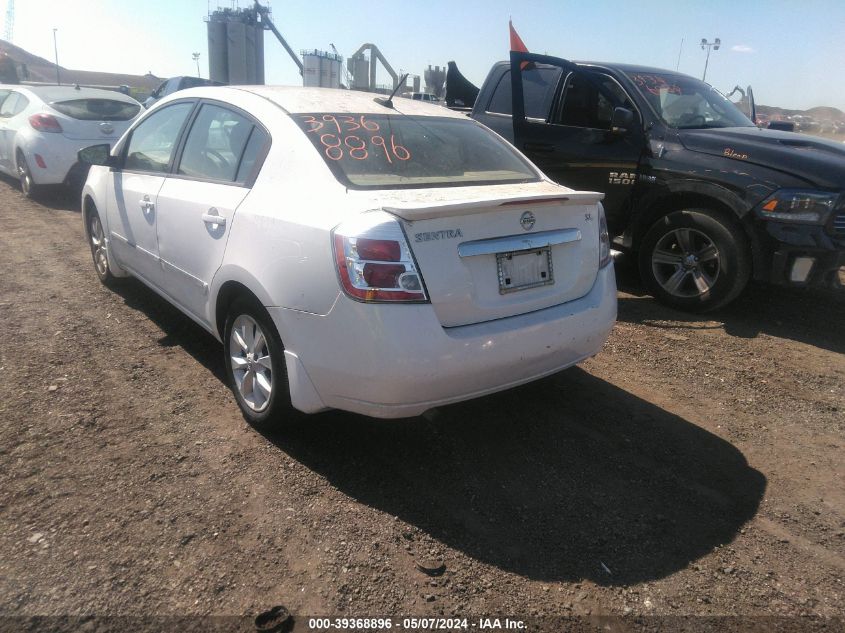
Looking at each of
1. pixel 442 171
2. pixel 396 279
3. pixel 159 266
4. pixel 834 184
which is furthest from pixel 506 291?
pixel 834 184

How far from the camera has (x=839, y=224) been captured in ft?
15.1

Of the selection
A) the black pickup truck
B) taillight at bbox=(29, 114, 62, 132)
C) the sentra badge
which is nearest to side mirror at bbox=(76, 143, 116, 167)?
the sentra badge

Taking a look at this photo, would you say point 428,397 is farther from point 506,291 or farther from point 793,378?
point 793,378

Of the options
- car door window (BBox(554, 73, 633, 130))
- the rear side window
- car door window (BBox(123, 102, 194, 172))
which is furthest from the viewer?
the rear side window

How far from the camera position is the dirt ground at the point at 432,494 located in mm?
2301

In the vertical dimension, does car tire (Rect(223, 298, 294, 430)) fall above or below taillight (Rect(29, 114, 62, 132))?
below

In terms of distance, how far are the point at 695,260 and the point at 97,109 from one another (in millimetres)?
8598

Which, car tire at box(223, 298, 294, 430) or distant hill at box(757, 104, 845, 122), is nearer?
car tire at box(223, 298, 294, 430)

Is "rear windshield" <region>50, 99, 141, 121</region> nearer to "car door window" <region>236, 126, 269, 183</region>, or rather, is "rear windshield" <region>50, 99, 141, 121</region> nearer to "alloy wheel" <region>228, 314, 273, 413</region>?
"car door window" <region>236, 126, 269, 183</region>

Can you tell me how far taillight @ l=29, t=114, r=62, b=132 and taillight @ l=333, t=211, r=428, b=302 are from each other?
8.25m

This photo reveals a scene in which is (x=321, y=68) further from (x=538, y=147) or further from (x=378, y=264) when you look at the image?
(x=378, y=264)

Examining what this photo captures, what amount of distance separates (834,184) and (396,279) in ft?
12.0

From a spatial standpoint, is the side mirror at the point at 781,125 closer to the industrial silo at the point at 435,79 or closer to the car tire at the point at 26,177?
the car tire at the point at 26,177

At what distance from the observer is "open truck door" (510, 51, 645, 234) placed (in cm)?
562
